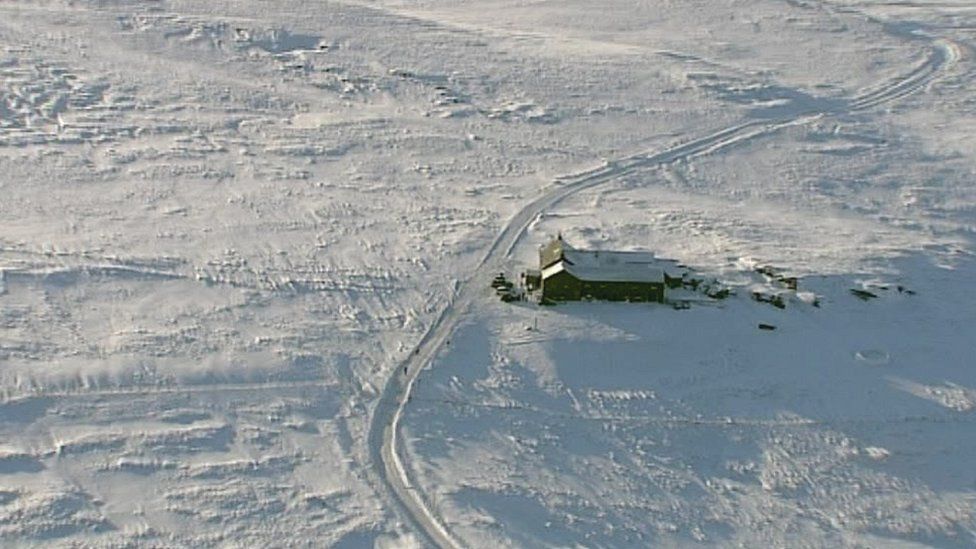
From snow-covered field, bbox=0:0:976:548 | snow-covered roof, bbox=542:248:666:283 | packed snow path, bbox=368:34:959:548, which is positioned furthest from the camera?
snow-covered roof, bbox=542:248:666:283

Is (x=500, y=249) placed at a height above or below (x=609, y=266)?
below

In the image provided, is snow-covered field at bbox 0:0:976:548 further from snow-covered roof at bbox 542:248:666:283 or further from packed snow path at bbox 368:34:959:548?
snow-covered roof at bbox 542:248:666:283

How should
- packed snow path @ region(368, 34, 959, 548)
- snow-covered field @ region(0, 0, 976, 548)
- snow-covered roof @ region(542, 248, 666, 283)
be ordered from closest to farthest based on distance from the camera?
packed snow path @ region(368, 34, 959, 548)
snow-covered field @ region(0, 0, 976, 548)
snow-covered roof @ region(542, 248, 666, 283)

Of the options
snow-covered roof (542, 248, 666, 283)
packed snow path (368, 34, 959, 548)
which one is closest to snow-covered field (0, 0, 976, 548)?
packed snow path (368, 34, 959, 548)

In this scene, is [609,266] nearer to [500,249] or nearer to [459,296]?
[459,296]

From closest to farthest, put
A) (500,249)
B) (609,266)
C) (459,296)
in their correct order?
1. (609,266)
2. (459,296)
3. (500,249)

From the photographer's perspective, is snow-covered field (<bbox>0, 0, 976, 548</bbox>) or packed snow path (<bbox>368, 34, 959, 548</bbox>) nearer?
packed snow path (<bbox>368, 34, 959, 548</bbox>)

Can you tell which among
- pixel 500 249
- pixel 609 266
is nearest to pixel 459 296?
pixel 500 249
